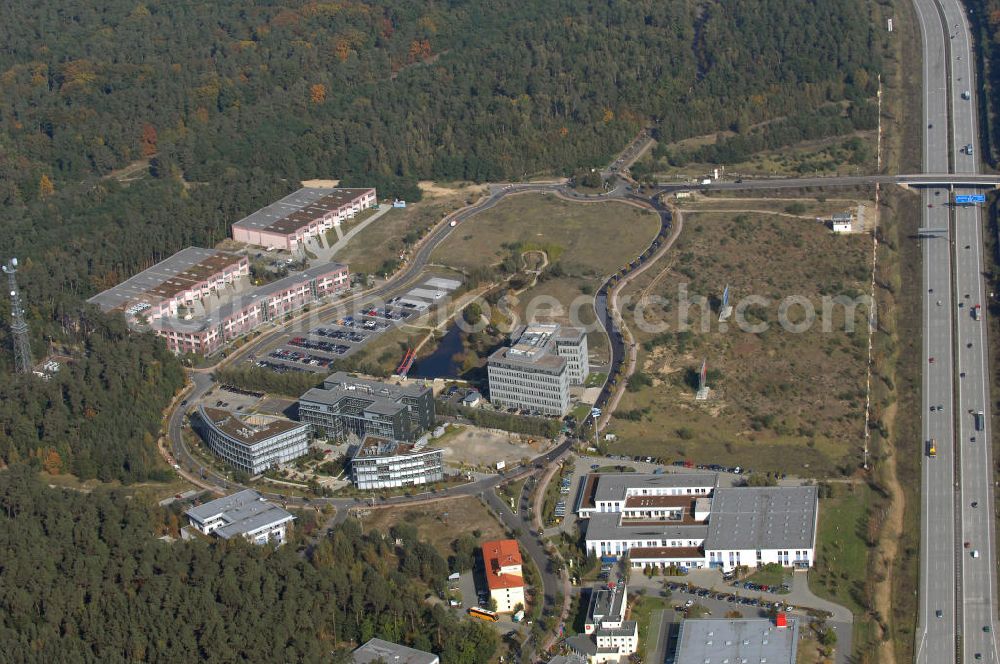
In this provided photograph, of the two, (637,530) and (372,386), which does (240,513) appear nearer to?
(372,386)

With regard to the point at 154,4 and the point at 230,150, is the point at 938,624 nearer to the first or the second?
the point at 230,150

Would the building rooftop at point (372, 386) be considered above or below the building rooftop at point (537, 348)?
below

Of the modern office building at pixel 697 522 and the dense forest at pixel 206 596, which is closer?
the dense forest at pixel 206 596

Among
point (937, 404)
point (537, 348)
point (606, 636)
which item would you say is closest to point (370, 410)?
point (537, 348)

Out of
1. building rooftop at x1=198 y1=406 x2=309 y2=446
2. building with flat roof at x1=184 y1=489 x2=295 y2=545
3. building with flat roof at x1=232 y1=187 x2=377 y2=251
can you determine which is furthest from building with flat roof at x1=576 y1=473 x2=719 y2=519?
building with flat roof at x1=232 y1=187 x2=377 y2=251

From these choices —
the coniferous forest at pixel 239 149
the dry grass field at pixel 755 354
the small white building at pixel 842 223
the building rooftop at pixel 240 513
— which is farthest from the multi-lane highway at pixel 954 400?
the building rooftop at pixel 240 513

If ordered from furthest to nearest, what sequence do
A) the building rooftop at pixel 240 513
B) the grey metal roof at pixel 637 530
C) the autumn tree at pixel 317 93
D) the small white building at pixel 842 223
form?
1. the autumn tree at pixel 317 93
2. the small white building at pixel 842 223
3. the building rooftop at pixel 240 513
4. the grey metal roof at pixel 637 530

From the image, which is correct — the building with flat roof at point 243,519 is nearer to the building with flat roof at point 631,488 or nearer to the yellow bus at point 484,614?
the yellow bus at point 484,614
